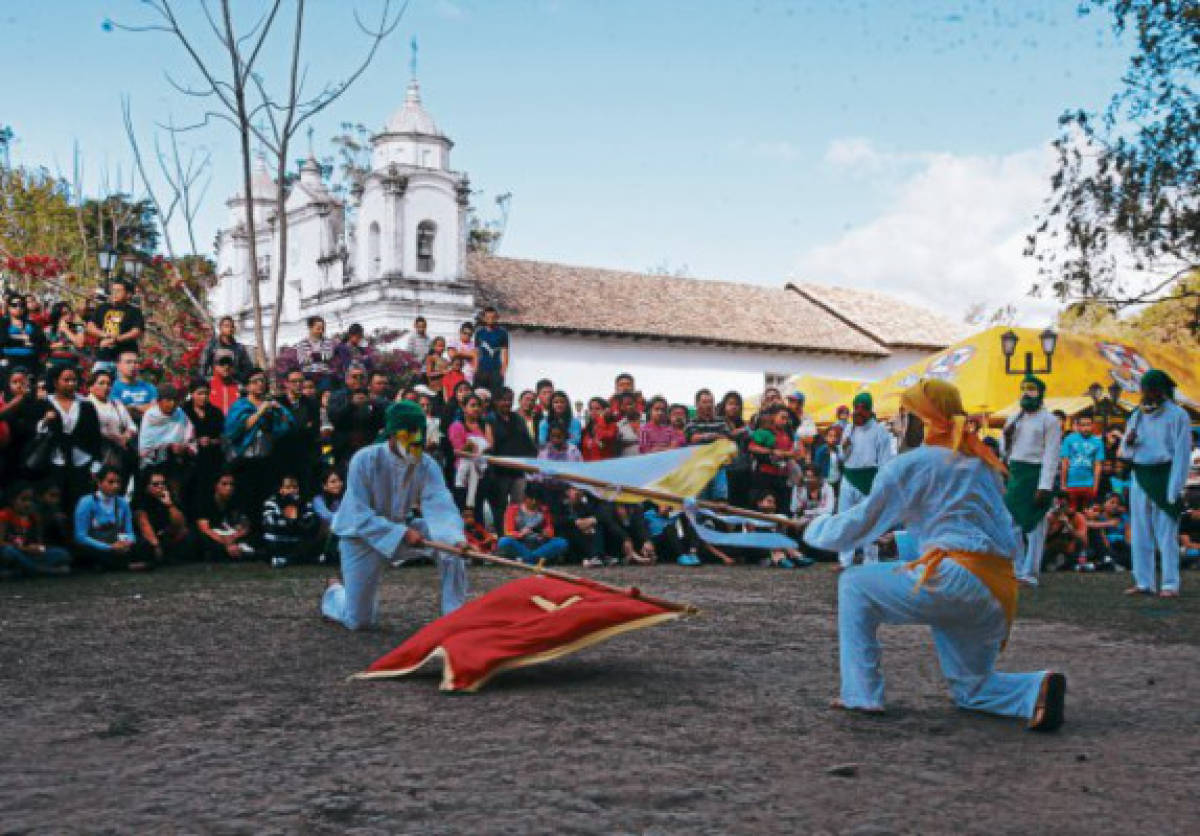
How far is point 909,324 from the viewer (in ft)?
155

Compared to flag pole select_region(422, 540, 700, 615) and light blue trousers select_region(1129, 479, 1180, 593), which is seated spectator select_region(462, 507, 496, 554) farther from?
light blue trousers select_region(1129, 479, 1180, 593)

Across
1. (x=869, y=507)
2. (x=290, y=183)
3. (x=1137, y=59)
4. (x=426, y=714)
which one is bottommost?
(x=426, y=714)

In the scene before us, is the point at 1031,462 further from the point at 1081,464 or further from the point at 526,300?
the point at 526,300

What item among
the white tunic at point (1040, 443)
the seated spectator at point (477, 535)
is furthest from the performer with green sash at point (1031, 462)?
the seated spectator at point (477, 535)

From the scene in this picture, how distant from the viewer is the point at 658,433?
13.5 m

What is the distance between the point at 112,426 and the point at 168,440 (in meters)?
0.61

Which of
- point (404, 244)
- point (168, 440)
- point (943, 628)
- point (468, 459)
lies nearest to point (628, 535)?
point (468, 459)

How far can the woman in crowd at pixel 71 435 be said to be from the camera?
34.7ft

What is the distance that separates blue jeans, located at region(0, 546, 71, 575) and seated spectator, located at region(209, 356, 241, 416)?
245cm

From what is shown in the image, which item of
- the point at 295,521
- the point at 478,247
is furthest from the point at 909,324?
the point at 295,521

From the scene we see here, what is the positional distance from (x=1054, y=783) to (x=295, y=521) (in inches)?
355

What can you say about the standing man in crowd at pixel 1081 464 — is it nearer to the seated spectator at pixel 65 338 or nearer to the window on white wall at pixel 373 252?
the seated spectator at pixel 65 338

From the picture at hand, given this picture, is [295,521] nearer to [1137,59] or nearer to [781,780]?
[781,780]

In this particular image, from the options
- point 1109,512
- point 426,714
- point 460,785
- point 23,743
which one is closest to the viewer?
point 460,785
